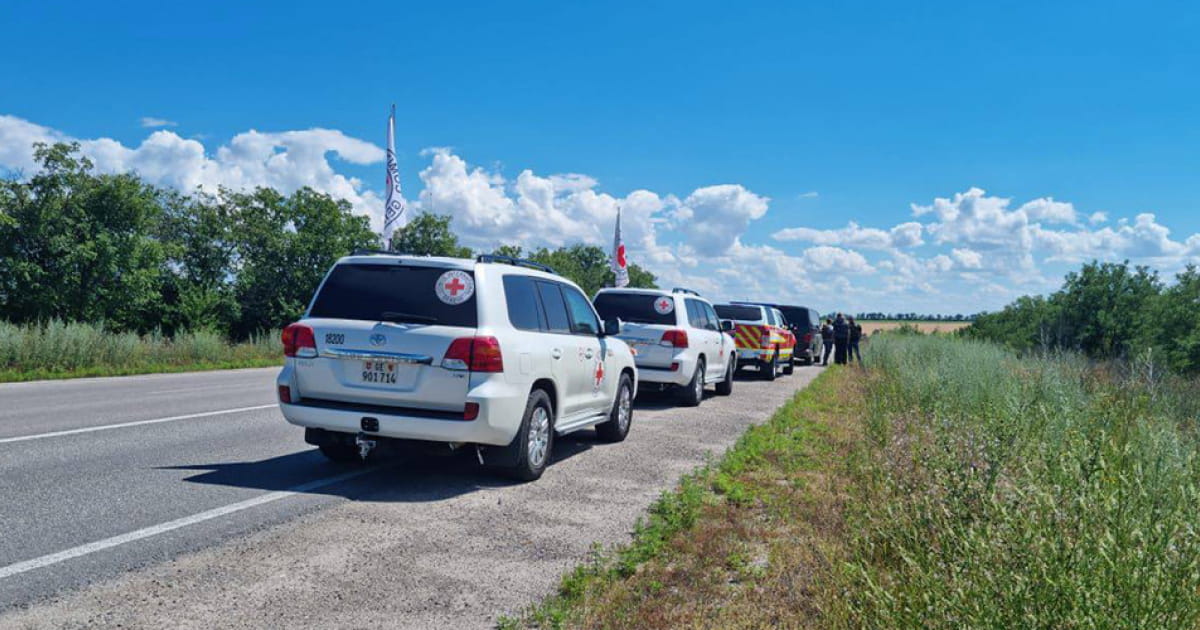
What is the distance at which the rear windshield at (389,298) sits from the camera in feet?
22.4

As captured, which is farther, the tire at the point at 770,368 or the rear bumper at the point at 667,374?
the tire at the point at 770,368

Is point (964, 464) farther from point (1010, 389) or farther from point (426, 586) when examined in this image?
point (1010, 389)

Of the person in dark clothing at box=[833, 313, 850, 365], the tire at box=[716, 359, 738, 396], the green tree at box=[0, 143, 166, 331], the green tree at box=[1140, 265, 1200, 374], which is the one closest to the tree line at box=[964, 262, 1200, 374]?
the green tree at box=[1140, 265, 1200, 374]

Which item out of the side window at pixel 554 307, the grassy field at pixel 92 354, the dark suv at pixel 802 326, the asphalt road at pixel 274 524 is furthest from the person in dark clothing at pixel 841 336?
the side window at pixel 554 307

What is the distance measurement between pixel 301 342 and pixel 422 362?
1.16m

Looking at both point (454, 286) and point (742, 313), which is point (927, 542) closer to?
point (454, 286)

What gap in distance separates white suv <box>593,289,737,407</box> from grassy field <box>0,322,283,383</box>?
1174cm

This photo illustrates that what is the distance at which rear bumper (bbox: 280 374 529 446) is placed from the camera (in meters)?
6.54

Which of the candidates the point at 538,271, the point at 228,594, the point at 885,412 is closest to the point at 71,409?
the point at 538,271

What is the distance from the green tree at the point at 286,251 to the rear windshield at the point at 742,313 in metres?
26.6

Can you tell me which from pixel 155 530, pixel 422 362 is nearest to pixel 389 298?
pixel 422 362

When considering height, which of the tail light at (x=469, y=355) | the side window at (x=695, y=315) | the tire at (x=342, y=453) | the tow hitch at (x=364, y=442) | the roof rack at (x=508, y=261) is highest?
the roof rack at (x=508, y=261)

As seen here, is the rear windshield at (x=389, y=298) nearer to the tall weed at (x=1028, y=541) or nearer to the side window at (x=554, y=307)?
the side window at (x=554, y=307)

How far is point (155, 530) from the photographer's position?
527 centimetres
